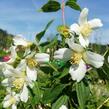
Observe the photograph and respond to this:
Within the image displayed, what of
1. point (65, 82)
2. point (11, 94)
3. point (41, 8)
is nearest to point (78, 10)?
point (41, 8)

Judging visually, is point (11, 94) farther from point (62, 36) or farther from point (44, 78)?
point (62, 36)

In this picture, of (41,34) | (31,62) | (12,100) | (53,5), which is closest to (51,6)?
(53,5)

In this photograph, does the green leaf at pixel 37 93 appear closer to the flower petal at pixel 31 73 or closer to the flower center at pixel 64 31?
the flower petal at pixel 31 73

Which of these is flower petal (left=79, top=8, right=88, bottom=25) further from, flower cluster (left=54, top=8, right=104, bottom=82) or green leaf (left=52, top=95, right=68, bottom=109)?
green leaf (left=52, top=95, right=68, bottom=109)

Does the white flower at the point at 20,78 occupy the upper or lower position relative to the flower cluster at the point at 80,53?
lower

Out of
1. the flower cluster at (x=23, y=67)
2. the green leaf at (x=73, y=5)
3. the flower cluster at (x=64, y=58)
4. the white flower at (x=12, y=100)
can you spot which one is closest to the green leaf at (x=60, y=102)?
the flower cluster at (x=64, y=58)

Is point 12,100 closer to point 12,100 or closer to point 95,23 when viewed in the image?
point 12,100

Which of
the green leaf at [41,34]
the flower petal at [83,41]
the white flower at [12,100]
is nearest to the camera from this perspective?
the flower petal at [83,41]
